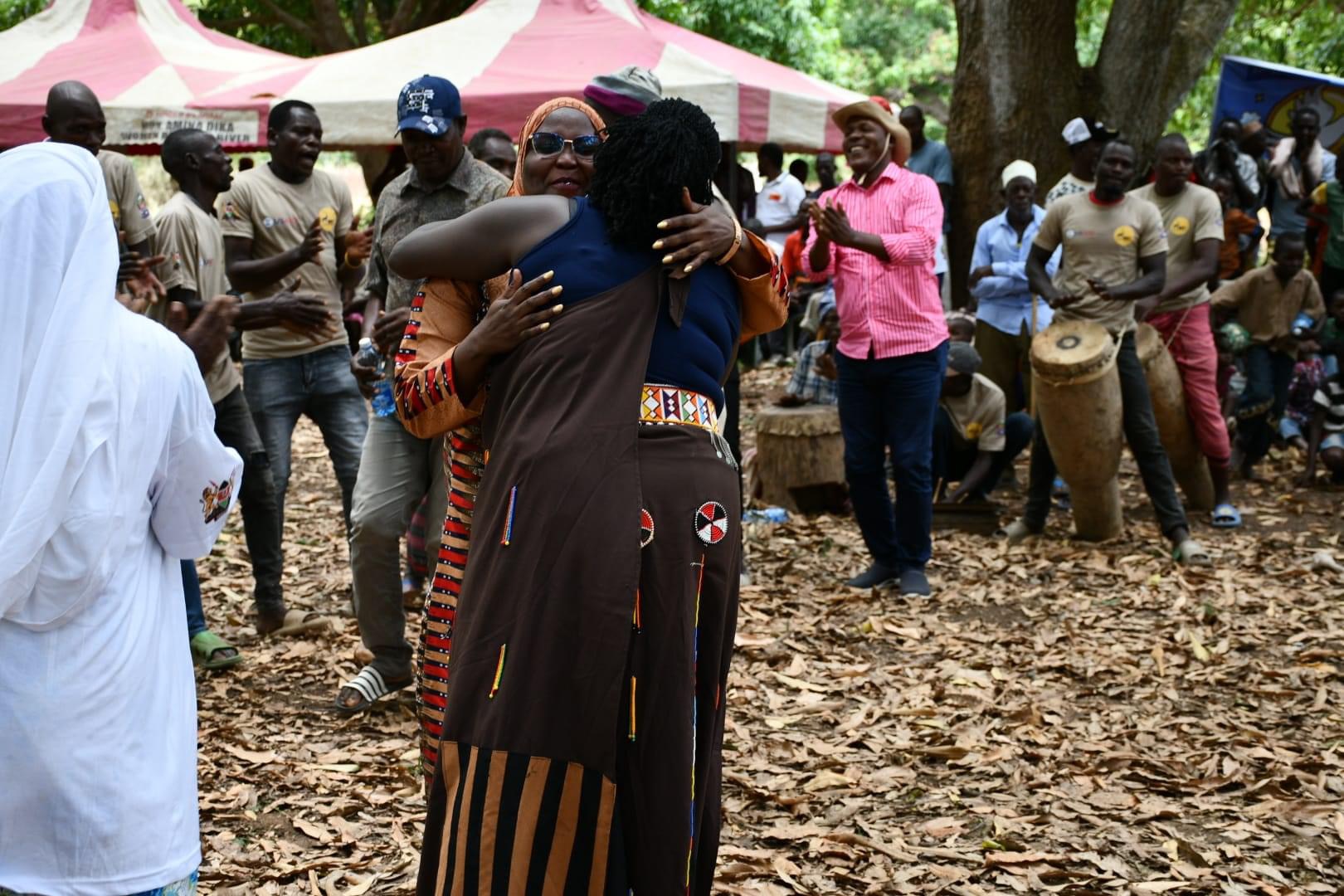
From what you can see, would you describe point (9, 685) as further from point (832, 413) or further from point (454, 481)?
point (832, 413)

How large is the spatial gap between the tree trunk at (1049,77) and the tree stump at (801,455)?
8.82ft

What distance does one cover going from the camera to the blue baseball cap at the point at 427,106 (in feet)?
15.5

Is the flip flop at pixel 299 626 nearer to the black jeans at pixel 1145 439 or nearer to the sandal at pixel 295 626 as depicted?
the sandal at pixel 295 626

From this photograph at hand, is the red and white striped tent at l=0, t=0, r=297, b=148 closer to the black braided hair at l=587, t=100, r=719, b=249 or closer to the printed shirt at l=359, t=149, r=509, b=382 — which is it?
the printed shirt at l=359, t=149, r=509, b=382

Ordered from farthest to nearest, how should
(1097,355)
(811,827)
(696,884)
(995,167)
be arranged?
1. (995,167)
2. (1097,355)
3. (811,827)
4. (696,884)

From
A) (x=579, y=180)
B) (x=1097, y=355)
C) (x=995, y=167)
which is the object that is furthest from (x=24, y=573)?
(x=995, y=167)

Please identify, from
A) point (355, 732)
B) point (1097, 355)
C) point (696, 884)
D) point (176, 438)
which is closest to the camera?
point (176, 438)

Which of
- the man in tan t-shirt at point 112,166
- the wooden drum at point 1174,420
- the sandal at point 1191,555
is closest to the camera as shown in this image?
the man in tan t-shirt at point 112,166

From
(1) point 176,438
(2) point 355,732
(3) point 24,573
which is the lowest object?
(2) point 355,732

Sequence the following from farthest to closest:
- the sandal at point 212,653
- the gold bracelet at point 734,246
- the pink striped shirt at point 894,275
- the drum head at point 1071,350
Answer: the drum head at point 1071,350 < the pink striped shirt at point 894,275 < the sandal at point 212,653 < the gold bracelet at point 734,246

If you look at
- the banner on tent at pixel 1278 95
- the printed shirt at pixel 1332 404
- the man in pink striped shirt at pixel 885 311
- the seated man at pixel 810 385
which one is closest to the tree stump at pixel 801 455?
the seated man at pixel 810 385

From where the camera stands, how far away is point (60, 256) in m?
2.37

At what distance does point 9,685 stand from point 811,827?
271cm

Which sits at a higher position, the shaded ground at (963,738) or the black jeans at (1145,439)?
the black jeans at (1145,439)
